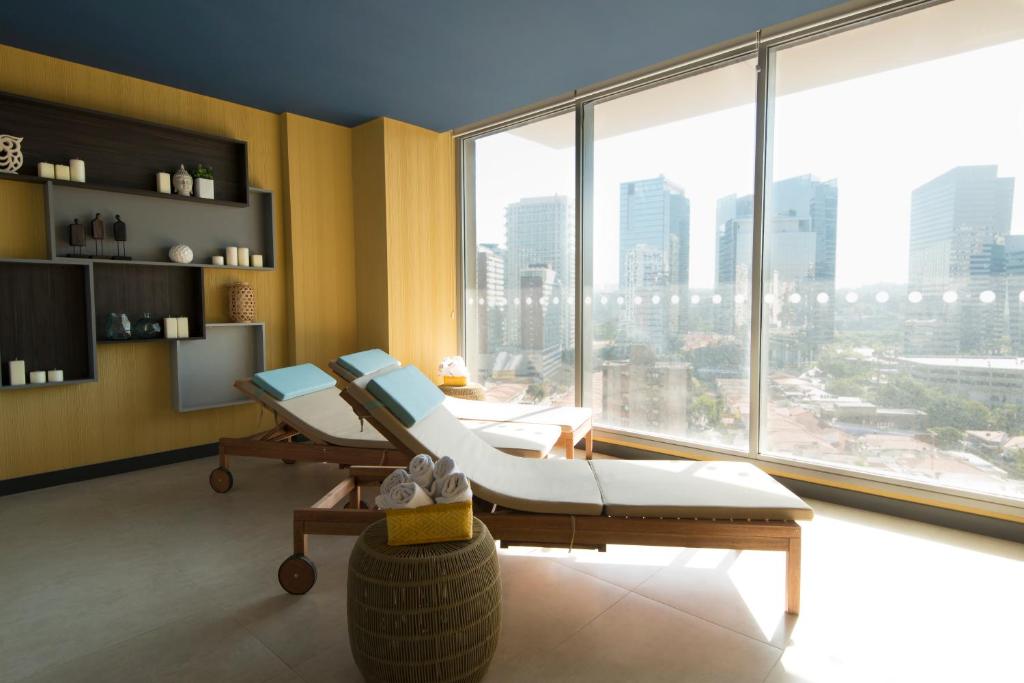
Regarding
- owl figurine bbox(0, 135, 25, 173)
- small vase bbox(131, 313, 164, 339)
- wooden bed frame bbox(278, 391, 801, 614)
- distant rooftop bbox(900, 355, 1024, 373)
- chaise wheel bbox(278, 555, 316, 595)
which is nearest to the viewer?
wooden bed frame bbox(278, 391, 801, 614)

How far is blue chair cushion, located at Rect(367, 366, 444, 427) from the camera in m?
2.26

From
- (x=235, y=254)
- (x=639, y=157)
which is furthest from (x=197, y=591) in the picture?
(x=639, y=157)

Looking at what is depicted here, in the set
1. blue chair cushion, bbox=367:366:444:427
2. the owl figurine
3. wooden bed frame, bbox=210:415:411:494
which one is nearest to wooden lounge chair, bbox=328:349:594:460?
wooden bed frame, bbox=210:415:411:494

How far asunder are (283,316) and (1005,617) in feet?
15.0

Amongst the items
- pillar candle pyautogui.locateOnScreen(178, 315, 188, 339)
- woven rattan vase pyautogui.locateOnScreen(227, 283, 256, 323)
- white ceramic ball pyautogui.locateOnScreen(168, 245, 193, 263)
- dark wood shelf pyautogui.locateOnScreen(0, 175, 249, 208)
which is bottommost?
pillar candle pyautogui.locateOnScreen(178, 315, 188, 339)

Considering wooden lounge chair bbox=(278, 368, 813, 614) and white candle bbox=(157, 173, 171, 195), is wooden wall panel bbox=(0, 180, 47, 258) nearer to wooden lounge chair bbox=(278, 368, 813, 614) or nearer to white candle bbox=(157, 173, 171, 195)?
white candle bbox=(157, 173, 171, 195)

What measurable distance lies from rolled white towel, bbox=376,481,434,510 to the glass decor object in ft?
9.39

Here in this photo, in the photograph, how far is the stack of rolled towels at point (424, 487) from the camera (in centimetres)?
166

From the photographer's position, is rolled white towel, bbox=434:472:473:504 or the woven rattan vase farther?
the woven rattan vase

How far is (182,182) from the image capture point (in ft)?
12.5

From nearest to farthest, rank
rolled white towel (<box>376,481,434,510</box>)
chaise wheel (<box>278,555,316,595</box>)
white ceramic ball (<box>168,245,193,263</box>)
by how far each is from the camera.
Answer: rolled white towel (<box>376,481,434,510</box>)
chaise wheel (<box>278,555,316,595</box>)
white ceramic ball (<box>168,245,193,263</box>)

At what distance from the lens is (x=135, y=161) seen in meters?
3.71

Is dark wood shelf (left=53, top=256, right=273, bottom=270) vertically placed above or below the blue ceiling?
below

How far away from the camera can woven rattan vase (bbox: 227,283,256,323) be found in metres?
4.10
